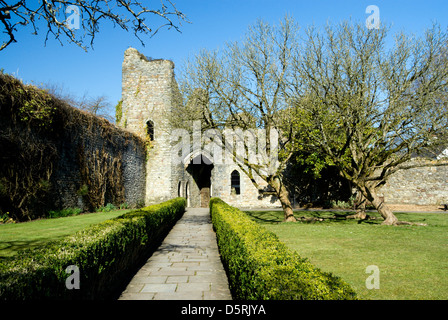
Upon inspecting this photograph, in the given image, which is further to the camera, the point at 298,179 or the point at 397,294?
the point at 298,179

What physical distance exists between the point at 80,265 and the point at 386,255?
593 centimetres

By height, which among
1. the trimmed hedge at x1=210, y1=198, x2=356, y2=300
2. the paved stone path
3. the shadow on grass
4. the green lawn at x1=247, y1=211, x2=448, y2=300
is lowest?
the paved stone path

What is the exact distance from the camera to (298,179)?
70.2 ft

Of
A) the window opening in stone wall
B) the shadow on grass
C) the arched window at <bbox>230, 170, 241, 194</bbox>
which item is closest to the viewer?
the shadow on grass

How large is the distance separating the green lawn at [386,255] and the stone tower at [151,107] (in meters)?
12.7

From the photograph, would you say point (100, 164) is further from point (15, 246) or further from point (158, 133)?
point (15, 246)

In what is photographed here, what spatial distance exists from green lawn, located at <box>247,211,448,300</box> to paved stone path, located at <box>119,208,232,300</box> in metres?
2.00

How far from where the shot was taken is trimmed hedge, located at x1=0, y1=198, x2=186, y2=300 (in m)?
2.38

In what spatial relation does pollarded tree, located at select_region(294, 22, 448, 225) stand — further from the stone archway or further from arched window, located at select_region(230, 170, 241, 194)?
the stone archway

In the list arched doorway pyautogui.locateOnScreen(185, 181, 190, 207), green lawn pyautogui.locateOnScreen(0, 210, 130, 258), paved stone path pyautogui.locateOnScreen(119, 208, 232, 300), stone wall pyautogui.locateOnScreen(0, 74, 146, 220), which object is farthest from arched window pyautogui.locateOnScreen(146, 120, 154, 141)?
paved stone path pyautogui.locateOnScreen(119, 208, 232, 300)

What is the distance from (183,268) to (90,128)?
37.0ft

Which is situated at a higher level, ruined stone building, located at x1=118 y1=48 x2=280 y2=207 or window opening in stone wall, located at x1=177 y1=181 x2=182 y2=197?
ruined stone building, located at x1=118 y1=48 x2=280 y2=207
